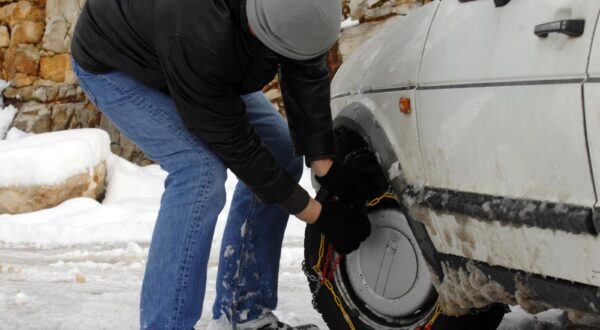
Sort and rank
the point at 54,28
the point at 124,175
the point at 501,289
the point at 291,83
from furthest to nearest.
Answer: the point at 54,28
the point at 124,175
the point at 291,83
the point at 501,289

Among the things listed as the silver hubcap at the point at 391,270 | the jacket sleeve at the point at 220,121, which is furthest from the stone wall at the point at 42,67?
the jacket sleeve at the point at 220,121

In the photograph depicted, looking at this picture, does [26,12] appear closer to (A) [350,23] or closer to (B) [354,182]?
(A) [350,23]

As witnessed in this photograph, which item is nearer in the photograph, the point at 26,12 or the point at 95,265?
the point at 95,265

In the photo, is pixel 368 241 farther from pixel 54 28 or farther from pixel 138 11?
pixel 54 28

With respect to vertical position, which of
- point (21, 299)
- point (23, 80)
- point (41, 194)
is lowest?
point (23, 80)

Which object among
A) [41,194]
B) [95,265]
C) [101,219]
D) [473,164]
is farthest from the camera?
[41,194]

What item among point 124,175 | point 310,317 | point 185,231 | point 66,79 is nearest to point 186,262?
point 185,231

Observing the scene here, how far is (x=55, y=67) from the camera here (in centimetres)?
1234

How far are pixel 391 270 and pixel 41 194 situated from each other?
623 centimetres

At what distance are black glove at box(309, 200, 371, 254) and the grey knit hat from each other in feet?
2.10

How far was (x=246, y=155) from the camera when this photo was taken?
2.33m

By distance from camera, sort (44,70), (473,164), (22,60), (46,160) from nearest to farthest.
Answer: (473,164)
(46,160)
(22,60)
(44,70)

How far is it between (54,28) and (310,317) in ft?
33.7

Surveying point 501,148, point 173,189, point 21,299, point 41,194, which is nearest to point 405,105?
point 501,148
